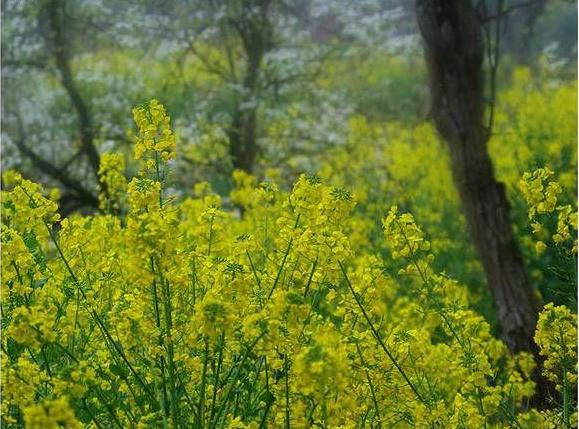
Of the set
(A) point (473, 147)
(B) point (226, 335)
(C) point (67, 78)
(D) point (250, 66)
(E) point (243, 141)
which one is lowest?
(E) point (243, 141)

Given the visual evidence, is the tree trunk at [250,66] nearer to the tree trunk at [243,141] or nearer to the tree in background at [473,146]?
the tree trunk at [243,141]

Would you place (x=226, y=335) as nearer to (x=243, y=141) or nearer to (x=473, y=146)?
(x=473, y=146)

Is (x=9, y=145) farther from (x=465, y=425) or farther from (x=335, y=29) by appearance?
(x=465, y=425)

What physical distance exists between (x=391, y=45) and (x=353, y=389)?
30.4 ft

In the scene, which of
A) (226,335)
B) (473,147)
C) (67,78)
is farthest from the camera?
(67,78)

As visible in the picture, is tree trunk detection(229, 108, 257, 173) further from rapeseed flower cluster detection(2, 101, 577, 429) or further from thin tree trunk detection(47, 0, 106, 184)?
rapeseed flower cluster detection(2, 101, 577, 429)

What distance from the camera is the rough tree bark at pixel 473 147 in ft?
16.0

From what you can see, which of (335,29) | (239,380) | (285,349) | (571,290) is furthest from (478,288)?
(335,29)

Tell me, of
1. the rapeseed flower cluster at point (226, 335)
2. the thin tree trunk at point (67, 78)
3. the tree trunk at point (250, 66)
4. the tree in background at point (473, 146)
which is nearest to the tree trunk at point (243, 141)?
the tree trunk at point (250, 66)

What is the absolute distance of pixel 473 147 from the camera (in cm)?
498

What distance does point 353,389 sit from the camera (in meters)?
2.87

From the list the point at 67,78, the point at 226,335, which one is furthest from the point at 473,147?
the point at 67,78

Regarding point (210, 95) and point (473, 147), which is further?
point (210, 95)

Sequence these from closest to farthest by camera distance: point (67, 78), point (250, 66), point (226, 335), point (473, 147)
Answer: point (226, 335) → point (473, 147) → point (67, 78) → point (250, 66)
